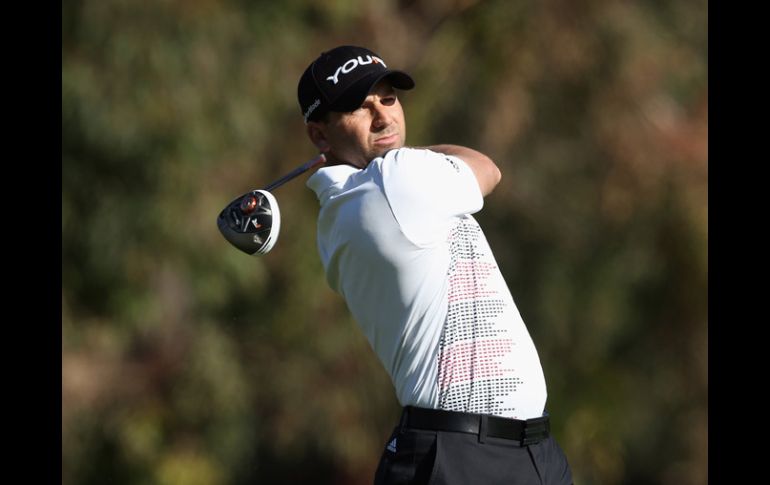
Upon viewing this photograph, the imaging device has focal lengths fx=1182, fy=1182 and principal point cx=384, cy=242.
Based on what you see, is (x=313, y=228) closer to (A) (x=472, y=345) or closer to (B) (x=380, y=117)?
(B) (x=380, y=117)

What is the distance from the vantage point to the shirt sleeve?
2.53 m

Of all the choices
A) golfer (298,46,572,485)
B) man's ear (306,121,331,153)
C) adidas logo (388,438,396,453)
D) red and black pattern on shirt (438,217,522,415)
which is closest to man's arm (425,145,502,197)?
golfer (298,46,572,485)

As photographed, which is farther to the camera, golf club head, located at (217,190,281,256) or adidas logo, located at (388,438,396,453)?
golf club head, located at (217,190,281,256)

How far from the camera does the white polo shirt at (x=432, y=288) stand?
254cm

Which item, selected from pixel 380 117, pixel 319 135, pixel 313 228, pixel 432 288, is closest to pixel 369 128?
pixel 380 117

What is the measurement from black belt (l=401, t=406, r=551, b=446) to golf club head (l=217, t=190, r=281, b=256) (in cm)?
54

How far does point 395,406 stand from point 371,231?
173 inches

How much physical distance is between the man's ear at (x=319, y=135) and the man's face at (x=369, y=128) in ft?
0.05

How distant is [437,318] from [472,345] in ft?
0.31

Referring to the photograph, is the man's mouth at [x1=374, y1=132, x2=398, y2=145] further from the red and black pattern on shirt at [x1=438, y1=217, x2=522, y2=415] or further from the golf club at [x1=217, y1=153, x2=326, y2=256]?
the red and black pattern on shirt at [x1=438, y1=217, x2=522, y2=415]

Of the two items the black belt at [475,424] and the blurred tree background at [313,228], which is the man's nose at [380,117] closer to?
the black belt at [475,424]

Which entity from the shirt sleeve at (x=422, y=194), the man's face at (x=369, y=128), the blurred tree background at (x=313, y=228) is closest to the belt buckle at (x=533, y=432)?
the shirt sleeve at (x=422, y=194)

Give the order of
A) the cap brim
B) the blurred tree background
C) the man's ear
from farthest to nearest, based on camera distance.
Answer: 1. the blurred tree background
2. the man's ear
3. the cap brim

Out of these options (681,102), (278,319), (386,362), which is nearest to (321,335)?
(278,319)
